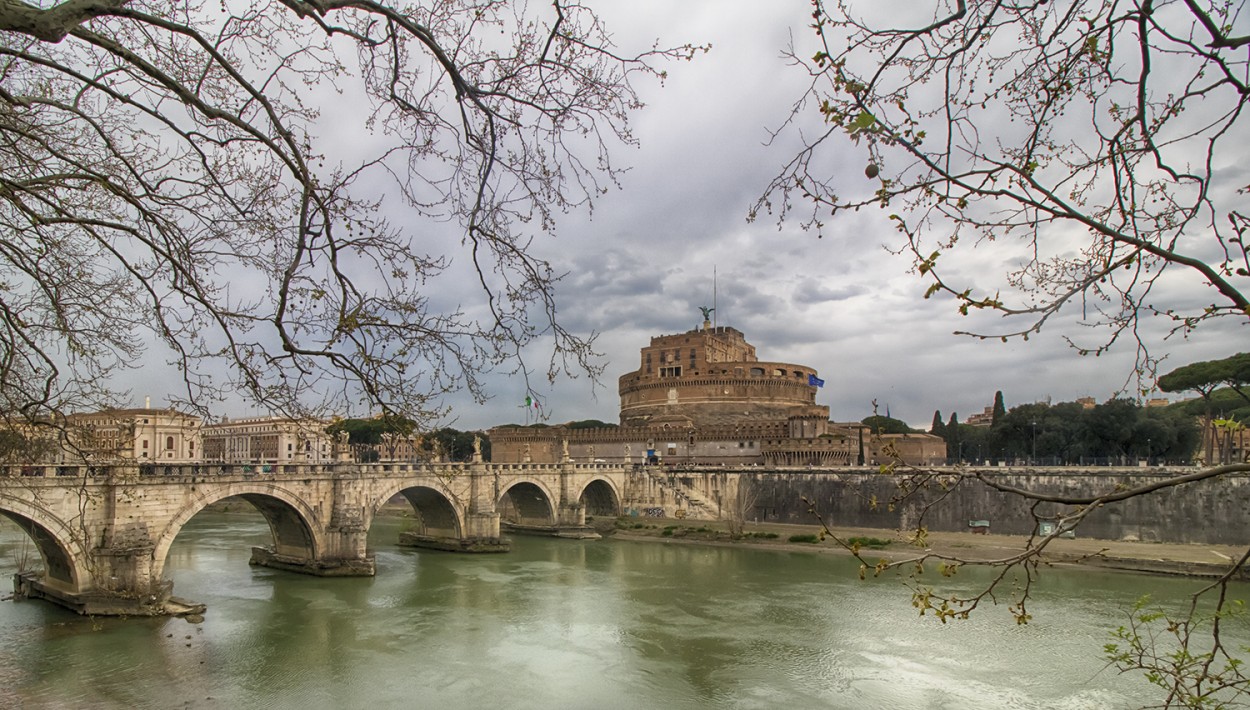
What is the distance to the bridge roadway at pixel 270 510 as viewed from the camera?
60.4 ft

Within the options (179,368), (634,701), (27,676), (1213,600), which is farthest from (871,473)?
(179,368)

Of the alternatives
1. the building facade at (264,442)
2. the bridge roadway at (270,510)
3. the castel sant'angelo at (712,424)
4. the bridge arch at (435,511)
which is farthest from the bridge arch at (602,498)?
the building facade at (264,442)

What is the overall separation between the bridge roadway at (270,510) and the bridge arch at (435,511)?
59mm

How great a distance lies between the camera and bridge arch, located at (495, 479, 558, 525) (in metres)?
39.6

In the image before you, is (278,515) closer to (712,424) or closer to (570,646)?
(570,646)

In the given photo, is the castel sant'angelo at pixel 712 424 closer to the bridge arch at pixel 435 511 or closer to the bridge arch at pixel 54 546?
the bridge arch at pixel 435 511

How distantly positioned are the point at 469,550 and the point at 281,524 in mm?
7651

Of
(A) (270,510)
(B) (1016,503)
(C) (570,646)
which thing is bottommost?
(C) (570,646)

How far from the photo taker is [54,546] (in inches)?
754

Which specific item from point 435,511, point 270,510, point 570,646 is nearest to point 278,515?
point 270,510

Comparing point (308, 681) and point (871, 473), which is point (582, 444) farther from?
point (308, 681)

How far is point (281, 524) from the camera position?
1083 inches

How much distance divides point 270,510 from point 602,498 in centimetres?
2087

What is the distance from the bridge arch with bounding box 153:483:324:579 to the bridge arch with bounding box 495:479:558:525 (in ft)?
39.0
